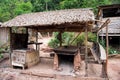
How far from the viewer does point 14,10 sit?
65.0 ft

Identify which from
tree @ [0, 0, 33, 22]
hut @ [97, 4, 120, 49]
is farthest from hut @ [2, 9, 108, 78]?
tree @ [0, 0, 33, 22]

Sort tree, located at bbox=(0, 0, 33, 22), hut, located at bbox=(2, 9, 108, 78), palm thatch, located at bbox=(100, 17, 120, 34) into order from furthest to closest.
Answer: tree, located at bbox=(0, 0, 33, 22) < palm thatch, located at bbox=(100, 17, 120, 34) < hut, located at bbox=(2, 9, 108, 78)

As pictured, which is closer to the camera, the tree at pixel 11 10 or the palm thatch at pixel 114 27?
the palm thatch at pixel 114 27

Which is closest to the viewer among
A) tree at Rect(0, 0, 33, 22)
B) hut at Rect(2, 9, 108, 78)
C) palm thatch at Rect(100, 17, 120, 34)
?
hut at Rect(2, 9, 108, 78)

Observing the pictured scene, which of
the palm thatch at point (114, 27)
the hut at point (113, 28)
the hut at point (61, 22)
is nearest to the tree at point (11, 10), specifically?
the hut at point (61, 22)

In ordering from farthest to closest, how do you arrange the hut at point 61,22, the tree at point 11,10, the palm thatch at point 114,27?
1. the tree at point 11,10
2. the palm thatch at point 114,27
3. the hut at point 61,22

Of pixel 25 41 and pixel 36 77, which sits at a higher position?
pixel 25 41

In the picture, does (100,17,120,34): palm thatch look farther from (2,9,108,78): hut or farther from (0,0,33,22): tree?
(0,0,33,22): tree

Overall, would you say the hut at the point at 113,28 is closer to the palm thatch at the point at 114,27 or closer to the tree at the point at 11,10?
the palm thatch at the point at 114,27

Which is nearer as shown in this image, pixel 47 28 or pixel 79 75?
pixel 79 75

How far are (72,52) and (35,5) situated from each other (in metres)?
19.3

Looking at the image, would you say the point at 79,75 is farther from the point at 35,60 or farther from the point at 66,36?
the point at 66,36

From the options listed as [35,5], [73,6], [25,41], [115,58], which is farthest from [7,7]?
[115,58]

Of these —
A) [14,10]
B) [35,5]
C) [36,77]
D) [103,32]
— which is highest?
[35,5]
